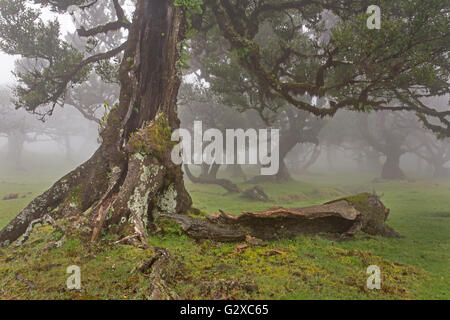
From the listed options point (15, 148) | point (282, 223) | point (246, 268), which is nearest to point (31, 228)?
point (246, 268)

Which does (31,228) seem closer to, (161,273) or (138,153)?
(138,153)

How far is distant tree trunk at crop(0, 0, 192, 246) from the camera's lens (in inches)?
326

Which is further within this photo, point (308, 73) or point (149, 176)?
point (308, 73)

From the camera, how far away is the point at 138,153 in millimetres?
8711

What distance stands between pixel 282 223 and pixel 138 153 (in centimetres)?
506

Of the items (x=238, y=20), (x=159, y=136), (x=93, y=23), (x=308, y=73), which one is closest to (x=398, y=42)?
(x=308, y=73)

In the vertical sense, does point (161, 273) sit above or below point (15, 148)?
below

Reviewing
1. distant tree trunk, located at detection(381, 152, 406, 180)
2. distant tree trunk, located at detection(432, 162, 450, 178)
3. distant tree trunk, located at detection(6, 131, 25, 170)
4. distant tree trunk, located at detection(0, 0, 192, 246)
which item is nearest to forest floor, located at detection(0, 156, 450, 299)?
distant tree trunk, located at detection(0, 0, 192, 246)

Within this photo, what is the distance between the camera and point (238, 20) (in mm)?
12586

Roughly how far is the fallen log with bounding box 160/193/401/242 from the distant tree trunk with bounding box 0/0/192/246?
1.22 meters

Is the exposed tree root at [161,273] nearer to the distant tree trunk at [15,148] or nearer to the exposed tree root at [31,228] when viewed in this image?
the exposed tree root at [31,228]

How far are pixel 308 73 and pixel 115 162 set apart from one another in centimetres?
973

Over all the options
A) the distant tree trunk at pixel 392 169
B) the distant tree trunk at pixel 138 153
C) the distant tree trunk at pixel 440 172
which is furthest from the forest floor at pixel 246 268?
the distant tree trunk at pixel 440 172
